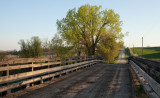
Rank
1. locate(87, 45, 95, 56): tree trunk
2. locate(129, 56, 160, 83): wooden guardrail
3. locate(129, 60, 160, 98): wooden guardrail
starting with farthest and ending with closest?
1. locate(87, 45, 95, 56): tree trunk
2. locate(129, 56, 160, 83): wooden guardrail
3. locate(129, 60, 160, 98): wooden guardrail

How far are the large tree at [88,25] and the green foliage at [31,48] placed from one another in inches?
287

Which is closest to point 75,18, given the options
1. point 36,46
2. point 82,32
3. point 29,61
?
point 82,32

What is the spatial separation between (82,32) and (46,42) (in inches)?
980

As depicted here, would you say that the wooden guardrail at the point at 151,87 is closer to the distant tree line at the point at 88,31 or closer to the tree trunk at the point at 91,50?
the distant tree line at the point at 88,31

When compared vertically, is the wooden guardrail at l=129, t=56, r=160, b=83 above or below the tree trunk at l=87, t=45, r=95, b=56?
below

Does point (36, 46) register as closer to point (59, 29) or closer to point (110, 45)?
point (59, 29)

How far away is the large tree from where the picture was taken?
27.0 metres

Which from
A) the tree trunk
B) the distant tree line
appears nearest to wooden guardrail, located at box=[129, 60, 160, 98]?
the distant tree line

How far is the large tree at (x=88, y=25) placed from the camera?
27.0 meters

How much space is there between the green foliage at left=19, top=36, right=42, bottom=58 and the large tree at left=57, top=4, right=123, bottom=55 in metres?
7.29

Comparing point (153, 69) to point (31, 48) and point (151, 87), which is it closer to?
point (151, 87)

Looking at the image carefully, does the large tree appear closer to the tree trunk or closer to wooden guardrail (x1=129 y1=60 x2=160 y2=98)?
the tree trunk

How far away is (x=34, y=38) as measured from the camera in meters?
33.8

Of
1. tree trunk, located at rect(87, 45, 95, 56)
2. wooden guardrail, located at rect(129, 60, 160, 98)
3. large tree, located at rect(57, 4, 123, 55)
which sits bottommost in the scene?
wooden guardrail, located at rect(129, 60, 160, 98)
